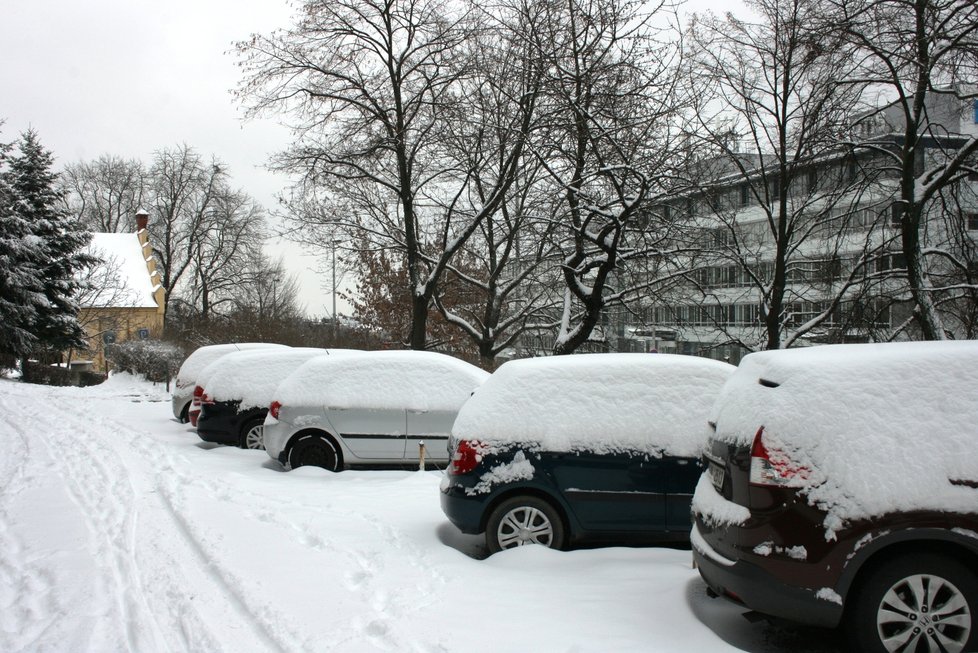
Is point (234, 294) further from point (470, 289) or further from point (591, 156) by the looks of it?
point (591, 156)

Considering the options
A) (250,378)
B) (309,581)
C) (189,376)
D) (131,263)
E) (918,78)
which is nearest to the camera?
(309,581)

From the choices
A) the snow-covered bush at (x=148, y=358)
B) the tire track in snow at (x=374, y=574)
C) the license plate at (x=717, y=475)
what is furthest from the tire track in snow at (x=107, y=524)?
the snow-covered bush at (x=148, y=358)

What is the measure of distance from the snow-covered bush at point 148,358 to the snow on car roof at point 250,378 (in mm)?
20372

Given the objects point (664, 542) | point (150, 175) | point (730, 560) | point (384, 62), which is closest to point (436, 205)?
point (384, 62)

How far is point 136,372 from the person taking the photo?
34562 mm

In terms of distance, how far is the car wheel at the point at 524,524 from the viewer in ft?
21.4

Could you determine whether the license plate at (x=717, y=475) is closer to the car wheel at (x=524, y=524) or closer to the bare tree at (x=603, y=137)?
the car wheel at (x=524, y=524)

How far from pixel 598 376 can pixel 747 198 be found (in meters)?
21.6

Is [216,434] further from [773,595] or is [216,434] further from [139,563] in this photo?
[773,595]

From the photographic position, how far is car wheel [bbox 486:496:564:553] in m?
6.54

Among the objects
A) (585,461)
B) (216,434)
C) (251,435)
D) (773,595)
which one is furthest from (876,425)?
(216,434)

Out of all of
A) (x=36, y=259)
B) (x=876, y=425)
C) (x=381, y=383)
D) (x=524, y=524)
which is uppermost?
Answer: (x=36, y=259)

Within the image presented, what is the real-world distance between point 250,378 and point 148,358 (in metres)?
23.3

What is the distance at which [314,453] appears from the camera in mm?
10547
